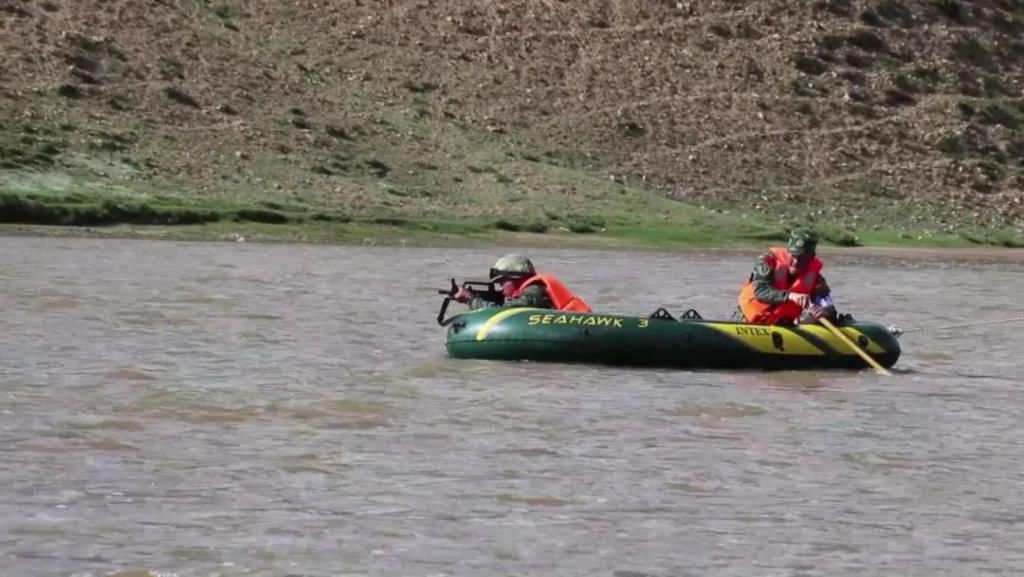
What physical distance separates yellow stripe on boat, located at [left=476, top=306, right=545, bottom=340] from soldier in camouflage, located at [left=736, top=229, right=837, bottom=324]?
7.29ft

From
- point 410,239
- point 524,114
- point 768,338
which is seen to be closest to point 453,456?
point 768,338

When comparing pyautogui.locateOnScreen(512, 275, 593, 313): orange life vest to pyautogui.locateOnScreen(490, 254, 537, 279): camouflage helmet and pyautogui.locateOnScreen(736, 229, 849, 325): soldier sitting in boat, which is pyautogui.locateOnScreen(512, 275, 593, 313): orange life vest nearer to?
pyautogui.locateOnScreen(490, 254, 537, 279): camouflage helmet

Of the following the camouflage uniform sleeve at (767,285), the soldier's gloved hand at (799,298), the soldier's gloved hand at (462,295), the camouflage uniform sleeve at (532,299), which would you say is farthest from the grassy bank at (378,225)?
the soldier's gloved hand at (799,298)

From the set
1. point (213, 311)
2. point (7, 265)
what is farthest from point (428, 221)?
point (213, 311)

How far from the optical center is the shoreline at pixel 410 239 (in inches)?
1540

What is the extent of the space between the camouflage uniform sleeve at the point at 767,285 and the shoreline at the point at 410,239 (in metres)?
19.6

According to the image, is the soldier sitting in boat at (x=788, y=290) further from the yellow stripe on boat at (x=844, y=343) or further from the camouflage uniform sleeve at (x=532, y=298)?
the camouflage uniform sleeve at (x=532, y=298)

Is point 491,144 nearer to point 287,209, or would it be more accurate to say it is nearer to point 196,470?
point 287,209

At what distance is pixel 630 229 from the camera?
149ft

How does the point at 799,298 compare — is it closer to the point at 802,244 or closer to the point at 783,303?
the point at 783,303

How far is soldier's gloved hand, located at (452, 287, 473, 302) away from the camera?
818 inches

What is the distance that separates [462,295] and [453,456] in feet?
20.1

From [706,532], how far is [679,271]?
25195mm

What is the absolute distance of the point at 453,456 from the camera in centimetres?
1480
